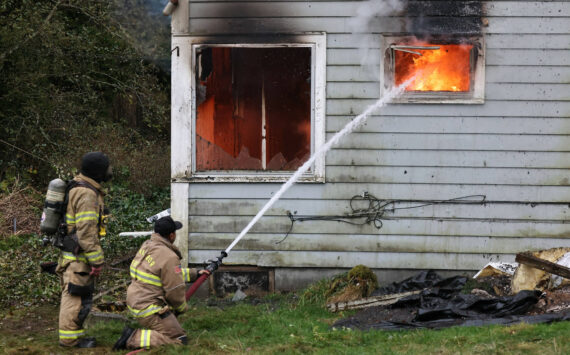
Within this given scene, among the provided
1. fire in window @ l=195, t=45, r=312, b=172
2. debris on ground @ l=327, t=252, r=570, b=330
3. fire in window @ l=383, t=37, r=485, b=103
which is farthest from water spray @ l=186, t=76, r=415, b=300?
debris on ground @ l=327, t=252, r=570, b=330

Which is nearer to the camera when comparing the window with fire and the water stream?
the water stream

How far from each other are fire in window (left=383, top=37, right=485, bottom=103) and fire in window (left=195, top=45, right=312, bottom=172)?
108cm

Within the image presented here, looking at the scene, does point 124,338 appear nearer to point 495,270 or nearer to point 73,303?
point 73,303

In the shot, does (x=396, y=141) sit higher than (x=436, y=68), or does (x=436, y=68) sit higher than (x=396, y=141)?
(x=436, y=68)

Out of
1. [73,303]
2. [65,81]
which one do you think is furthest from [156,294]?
[65,81]

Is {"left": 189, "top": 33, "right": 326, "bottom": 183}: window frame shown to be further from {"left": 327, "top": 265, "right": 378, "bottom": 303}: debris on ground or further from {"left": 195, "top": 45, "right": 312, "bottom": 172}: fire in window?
{"left": 327, "top": 265, "right": 378, "bottom": 303}: debris on ground

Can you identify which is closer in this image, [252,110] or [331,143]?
[331,143]

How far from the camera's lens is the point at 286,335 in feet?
20.0

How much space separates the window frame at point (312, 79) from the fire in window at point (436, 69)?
80 centimetres

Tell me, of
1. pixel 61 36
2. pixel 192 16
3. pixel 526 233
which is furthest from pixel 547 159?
pixel 61 36

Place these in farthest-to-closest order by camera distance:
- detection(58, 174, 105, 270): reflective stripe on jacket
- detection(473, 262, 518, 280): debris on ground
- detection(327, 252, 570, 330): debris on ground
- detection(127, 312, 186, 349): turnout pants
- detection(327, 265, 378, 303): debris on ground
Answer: detection(473, 262, 518, 280): debris on ground → detection(327, 265, 378, 303): debris on ground → detection(327, 252, 570, 330): debris on ground → detection(58, 174, 105, 270): reflective stripe on jacket → detection(127, 312, 186, 349): turnout pants


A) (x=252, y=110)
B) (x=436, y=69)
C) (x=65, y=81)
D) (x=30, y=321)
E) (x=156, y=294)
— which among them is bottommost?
(x=30, y=321)

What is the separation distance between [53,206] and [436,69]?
4770 millimetres

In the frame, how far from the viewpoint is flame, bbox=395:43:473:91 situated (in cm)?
791
